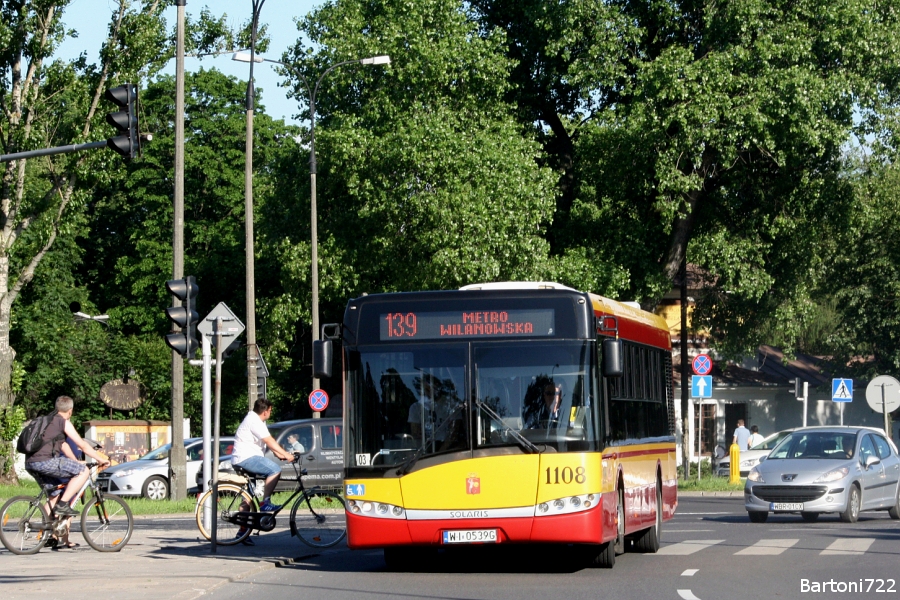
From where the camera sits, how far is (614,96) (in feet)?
123

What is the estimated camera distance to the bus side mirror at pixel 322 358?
13.2m

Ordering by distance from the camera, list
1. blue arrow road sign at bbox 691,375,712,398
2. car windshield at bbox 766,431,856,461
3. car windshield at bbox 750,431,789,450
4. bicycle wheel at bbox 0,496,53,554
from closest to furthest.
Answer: bicycle wheel at bbox 0,496,53,554 < car windshield at bbox 766,431,856,461 < blue arrow road sign at bbox 691,375,712,398 < car windshield at bbox 750,431,789,450

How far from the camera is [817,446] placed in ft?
75.4

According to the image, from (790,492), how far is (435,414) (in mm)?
10474

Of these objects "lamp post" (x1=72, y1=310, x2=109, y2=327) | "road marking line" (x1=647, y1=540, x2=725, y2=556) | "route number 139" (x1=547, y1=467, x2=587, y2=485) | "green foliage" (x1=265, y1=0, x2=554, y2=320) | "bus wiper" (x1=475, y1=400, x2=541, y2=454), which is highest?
"green foliage" (x1=265, y1=0, x2=554, y2=320)

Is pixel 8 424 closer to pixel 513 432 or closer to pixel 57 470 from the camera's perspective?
pixel 57 470

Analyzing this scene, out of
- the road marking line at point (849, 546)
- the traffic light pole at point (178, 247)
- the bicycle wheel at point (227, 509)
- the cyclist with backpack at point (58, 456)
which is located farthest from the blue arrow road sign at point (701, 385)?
the cyclist with backpack at point (58, 456)

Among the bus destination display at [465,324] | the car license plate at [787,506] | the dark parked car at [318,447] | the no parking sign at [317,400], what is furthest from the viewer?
the no parking sign at [317,400]

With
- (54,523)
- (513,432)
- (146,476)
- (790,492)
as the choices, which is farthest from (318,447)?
(513,432)

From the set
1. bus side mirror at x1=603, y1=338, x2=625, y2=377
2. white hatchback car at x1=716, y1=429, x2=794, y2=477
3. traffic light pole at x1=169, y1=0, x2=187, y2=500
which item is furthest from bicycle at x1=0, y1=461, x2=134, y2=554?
white hatchback car at x1=716, y1=429, x2=794, y2=477

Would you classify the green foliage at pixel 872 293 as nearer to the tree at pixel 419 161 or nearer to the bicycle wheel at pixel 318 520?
the tree at pixel 419 161

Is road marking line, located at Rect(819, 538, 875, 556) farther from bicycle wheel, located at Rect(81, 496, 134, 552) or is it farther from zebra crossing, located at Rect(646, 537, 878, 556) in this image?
bicycle wheel, located at Rect(81, 496, 134, 552)

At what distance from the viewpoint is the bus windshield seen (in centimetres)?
1308

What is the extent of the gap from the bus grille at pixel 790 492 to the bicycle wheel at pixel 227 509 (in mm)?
9230
